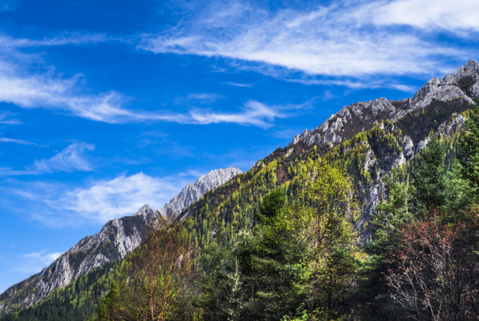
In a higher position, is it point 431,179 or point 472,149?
point 472,149

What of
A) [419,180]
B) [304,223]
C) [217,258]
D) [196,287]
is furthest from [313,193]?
[419,180]

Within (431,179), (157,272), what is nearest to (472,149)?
(431,179)

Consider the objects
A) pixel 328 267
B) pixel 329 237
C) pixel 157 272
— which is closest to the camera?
pixel 328 267

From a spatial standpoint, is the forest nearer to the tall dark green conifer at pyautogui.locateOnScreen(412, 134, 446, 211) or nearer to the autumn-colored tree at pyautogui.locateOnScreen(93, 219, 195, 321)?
the autumn-colored tree at pyautogui.locateOnScreen(93, 219, 195, 321)

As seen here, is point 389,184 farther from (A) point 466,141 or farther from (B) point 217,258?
(B) point 217,258

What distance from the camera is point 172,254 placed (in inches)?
738

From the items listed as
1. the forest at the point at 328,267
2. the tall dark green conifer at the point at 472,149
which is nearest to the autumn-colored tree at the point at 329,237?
the forest at the point at 328,267

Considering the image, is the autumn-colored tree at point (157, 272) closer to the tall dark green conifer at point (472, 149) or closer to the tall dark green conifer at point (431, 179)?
the tall dark green conifer at point (472, 149)

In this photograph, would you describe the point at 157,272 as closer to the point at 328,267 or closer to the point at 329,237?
the point at 328,267

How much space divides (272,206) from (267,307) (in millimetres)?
15495

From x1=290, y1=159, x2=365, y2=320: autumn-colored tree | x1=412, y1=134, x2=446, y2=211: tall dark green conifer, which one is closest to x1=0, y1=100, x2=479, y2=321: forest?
x1=290, y1=159, x2=365, y2=320: autumn-colored tree

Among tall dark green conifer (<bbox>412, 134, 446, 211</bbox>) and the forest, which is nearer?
the forest

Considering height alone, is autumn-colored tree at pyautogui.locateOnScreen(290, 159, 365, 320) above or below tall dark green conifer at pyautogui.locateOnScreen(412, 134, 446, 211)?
below

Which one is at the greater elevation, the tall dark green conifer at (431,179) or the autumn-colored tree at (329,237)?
the tall dark green conifer at (431,179)
